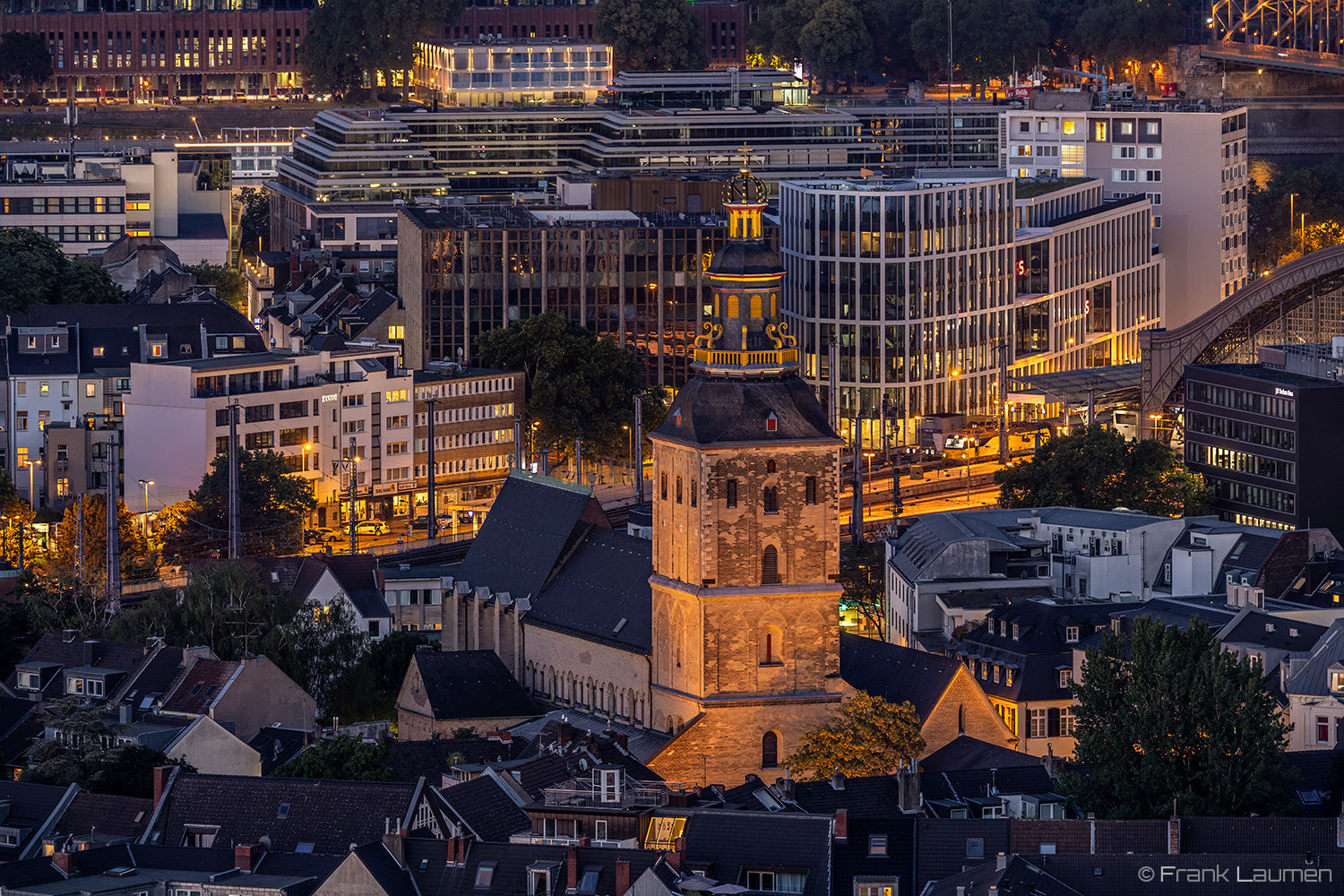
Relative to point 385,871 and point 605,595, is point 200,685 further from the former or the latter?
point 385,871

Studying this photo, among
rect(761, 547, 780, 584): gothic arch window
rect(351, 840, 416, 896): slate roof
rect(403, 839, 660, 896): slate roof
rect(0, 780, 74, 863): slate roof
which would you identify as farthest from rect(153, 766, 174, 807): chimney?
rect(761, 547, 780, 584): gothic arch window

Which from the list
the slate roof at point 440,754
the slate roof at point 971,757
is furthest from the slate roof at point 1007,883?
the slate roof at point 440,754

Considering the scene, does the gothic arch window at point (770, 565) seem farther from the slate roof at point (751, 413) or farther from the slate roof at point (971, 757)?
the slate roof at point (971, 757)

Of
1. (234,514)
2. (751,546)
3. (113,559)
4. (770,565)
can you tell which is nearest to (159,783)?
(751,546)

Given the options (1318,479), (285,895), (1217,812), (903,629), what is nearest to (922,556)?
(903,629)

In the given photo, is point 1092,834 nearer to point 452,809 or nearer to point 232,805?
point 452,809
